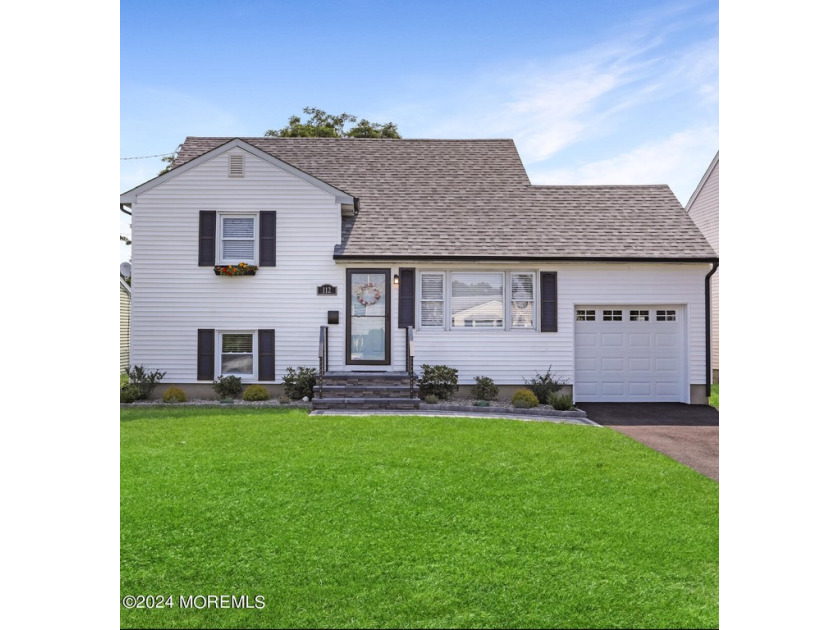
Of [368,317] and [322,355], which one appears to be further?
[368,317]

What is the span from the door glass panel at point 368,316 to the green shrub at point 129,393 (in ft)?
14.2

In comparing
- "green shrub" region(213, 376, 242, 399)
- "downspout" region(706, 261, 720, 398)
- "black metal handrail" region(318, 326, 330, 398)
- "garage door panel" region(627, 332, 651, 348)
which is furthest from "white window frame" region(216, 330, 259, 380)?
"downspout" region(706, 261, 720, 398)

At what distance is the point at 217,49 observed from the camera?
4984 millimetres

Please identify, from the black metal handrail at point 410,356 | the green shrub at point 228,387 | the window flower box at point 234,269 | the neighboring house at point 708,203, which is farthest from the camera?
the neighboring house at point 708,203

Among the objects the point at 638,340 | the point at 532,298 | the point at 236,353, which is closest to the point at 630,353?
the point at 638,340

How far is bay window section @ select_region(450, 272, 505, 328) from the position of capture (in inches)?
481

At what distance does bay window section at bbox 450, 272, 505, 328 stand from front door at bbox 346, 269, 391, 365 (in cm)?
146

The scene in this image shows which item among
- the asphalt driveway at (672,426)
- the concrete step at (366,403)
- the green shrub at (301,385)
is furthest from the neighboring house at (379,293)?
the concrete step at (366,403)

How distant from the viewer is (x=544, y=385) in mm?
11656

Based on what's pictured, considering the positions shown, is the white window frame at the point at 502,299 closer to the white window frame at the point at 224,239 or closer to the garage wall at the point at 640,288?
the garage wall at the point at 640,288

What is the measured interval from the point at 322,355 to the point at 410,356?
5.71 feet

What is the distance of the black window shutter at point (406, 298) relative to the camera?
39.3 ft

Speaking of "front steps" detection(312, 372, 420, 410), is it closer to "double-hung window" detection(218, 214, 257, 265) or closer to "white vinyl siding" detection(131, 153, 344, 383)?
"white vinyl siding" detection(131, 153, 344, 383)

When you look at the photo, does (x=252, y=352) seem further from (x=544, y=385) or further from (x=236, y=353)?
(x=544, y=385)
